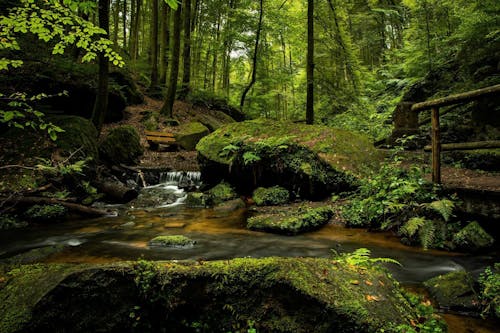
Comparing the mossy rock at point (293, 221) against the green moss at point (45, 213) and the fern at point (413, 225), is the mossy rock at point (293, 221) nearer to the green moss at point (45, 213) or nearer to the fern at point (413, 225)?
the fern at point (413, 225)

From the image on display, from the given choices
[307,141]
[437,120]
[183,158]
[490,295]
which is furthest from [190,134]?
[490,295]

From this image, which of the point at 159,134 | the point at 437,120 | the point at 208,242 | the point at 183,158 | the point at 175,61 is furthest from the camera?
the point at 175,61

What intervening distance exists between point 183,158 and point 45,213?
315 inches

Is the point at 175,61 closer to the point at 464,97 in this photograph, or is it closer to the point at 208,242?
the point at 208,242

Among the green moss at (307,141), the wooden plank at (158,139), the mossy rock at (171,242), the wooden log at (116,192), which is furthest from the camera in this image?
the wooden plank at (158,139)

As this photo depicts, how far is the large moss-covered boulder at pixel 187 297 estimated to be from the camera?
2.29m

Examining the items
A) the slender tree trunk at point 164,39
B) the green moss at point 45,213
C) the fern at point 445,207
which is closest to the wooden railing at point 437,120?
the fern at point 445,207

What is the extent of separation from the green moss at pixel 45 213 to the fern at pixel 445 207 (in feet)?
26.3

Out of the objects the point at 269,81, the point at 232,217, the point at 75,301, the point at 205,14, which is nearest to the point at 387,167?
the point at 232,217

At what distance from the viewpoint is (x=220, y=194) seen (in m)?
9.70

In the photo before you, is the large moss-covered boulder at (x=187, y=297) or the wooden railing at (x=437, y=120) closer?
the large moss-covered boulder at (x=187, y=297)

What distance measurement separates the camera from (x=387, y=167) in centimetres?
687

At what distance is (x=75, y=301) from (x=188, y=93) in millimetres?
21037

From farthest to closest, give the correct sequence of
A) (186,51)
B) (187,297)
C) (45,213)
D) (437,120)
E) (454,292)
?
(186,51) < (45,213) < (437,120) < (454,292) < (187,297)
